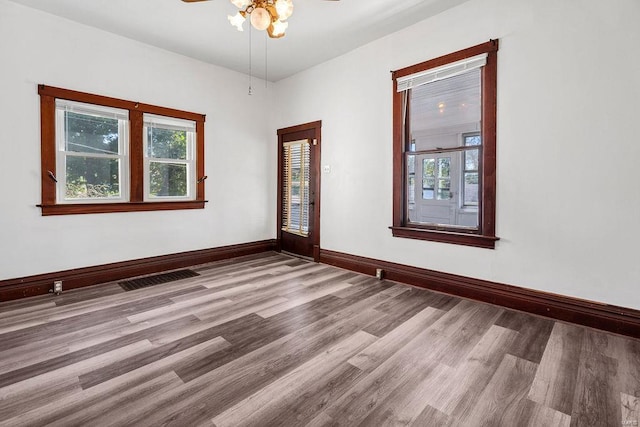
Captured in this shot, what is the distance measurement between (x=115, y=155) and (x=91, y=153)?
260 millimetres

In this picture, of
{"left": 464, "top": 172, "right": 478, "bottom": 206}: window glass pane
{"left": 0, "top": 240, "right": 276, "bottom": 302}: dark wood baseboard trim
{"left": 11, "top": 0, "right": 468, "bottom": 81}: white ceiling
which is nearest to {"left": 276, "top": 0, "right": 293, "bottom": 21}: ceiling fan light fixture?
{"left": 11, "top": 0, "right": 468, "bottom": 81}: white ceiling

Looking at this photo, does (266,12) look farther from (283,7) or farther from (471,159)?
(471,159)

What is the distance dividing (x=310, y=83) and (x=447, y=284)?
376cm

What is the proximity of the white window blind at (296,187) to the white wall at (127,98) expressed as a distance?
32 cm

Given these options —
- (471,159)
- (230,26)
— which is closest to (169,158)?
(230,26)

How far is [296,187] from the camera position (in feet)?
18.4

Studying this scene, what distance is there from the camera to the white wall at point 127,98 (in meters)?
3.42

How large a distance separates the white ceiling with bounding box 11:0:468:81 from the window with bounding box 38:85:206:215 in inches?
34.7

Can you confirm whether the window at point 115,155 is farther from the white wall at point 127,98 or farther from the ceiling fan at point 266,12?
the ceiling fan at point 266,12

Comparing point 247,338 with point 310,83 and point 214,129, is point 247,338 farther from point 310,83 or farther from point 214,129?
point 310,83

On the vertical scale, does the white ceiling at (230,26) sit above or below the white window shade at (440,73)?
above

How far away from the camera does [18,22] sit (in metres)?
3.42

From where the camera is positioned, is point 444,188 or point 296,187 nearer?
point 444,188

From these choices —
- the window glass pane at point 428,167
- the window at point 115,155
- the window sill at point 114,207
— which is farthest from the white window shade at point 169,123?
the window glass pane at point 428,167
